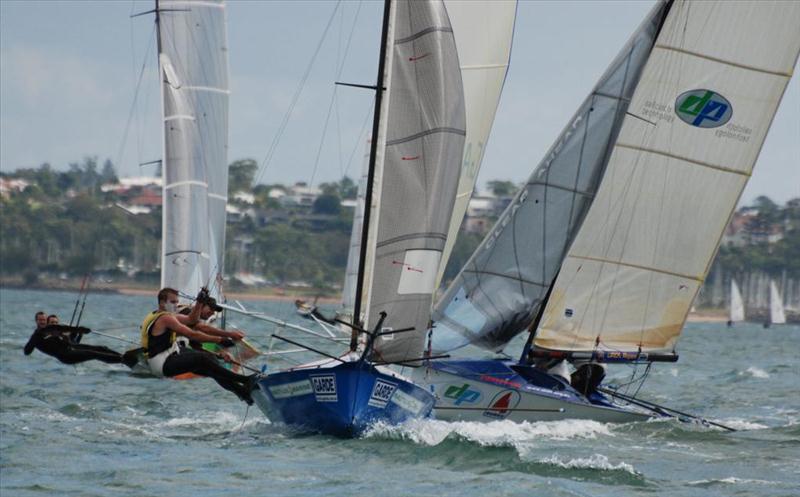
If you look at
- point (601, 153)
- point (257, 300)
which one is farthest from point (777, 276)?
point (601, 153)

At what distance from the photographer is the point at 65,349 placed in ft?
51.7

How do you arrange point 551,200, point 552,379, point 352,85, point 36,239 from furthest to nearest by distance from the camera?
point 36,239
point 551,200
point 552,379
point 352,85

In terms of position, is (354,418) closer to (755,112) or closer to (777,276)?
(755,112)

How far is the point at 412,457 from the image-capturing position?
1534cm

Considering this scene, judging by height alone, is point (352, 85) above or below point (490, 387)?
above

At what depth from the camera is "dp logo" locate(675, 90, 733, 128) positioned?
20.1m

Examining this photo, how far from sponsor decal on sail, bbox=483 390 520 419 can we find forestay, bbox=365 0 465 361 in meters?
2.41

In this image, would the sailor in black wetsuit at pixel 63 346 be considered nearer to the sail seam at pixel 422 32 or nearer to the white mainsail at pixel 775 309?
the sail seam at pixel 422 32

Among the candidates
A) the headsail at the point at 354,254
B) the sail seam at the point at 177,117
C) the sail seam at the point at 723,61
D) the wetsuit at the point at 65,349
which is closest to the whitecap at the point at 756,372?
the headsail at the point at 354,254

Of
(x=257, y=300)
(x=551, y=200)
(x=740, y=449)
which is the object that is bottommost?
(x=257, y=300)

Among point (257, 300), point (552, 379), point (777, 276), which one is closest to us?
point (552, 379)

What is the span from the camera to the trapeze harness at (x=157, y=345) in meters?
14.8

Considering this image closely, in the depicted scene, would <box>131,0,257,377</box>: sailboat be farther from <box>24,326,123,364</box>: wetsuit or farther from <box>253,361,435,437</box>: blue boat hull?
<box>24,326,123,364</box>: wetsuit

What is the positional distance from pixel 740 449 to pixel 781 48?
538cm
